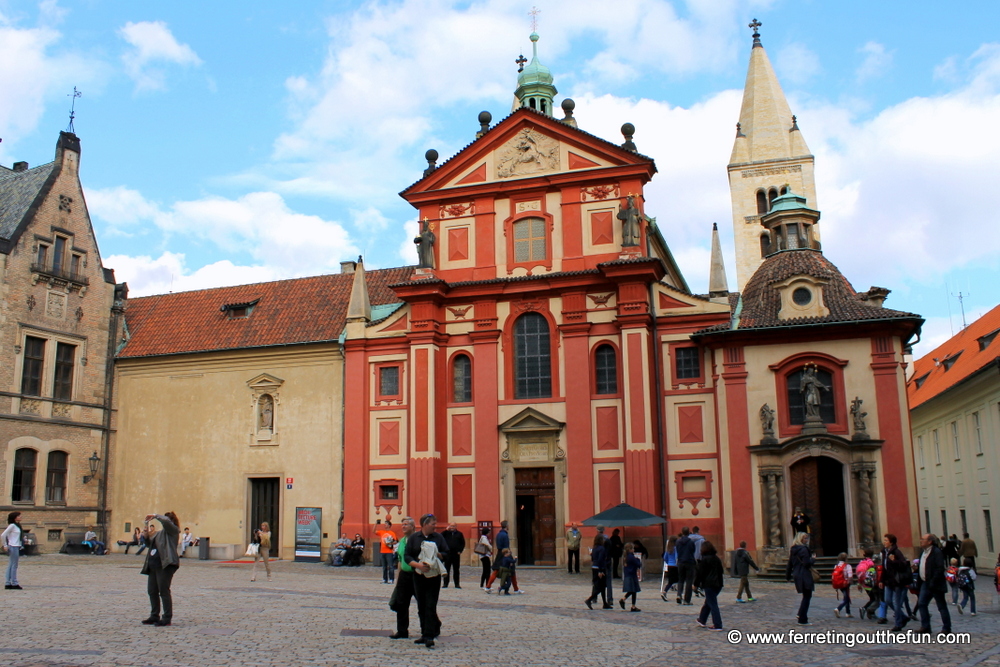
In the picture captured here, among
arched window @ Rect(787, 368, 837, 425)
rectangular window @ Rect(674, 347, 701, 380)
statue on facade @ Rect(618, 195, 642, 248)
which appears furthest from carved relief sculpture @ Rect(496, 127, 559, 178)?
arched window @ Rect(787, 368, 837, 425)

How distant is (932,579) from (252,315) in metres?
29.6

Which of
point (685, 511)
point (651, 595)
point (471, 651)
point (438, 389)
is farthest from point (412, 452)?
point (471, 651)

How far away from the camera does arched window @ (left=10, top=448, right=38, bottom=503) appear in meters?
33.1

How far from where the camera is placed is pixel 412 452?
3238 cm

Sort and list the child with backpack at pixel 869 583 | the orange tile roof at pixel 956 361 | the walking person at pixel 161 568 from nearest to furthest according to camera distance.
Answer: the walking person at pixel 161 568
the child with backpack at pixel 869 583
the orange tile roof at pixel 956 361

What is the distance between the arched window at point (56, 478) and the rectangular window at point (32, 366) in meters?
2.60

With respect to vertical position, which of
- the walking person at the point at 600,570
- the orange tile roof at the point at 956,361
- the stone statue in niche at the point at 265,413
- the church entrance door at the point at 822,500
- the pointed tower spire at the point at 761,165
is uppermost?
the pointed tower spire at the point at 761,165

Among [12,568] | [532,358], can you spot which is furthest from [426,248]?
[12,568]

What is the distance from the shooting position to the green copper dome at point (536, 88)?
39594mm

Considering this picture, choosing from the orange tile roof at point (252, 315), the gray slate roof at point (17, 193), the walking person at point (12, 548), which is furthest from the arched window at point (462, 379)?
the gray slate roof at point (17, 193)

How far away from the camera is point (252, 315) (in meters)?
38.1

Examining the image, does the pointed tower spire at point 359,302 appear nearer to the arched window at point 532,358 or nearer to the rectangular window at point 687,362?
the arched window at point 532,358

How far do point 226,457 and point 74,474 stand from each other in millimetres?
5945

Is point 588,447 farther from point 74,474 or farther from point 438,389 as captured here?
point 74,474
